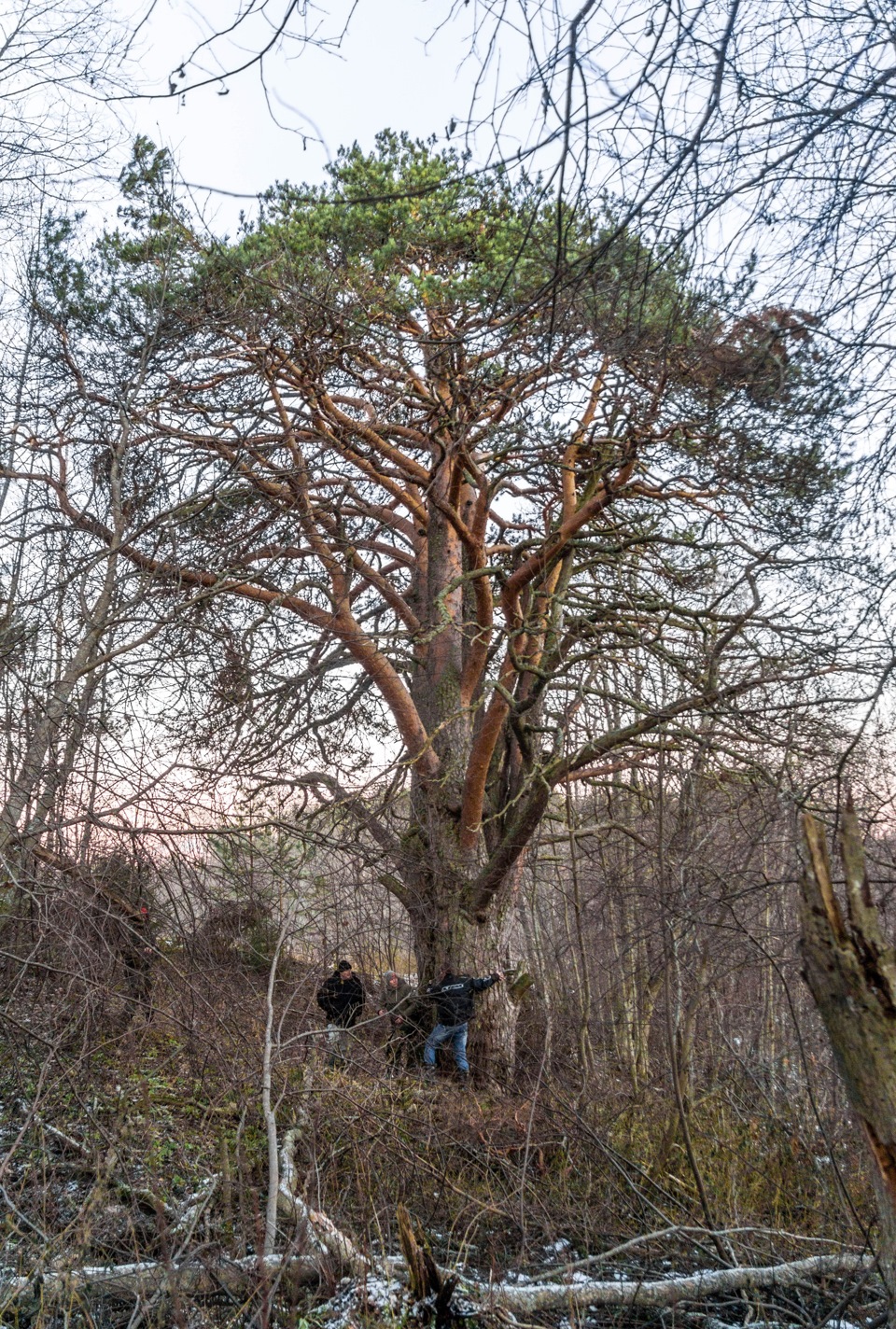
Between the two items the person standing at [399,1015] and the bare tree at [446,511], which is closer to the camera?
the bare tree at [446,511]

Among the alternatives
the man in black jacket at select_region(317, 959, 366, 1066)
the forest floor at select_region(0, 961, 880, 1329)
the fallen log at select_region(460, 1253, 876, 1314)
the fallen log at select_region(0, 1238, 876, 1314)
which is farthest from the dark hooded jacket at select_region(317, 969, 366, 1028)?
the fallen log at select_region(460, 1253, 876, 1314)

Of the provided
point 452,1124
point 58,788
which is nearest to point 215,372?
point 58,788

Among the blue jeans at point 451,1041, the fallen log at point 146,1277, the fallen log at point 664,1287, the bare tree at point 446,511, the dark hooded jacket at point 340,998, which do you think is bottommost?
the fallen log at point 664,1287

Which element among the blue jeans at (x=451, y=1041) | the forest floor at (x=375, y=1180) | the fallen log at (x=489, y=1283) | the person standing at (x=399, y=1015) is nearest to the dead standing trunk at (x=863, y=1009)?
the forest floor at (x=375, y=1180)

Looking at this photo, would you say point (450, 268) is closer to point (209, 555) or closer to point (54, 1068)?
point (209, 555)

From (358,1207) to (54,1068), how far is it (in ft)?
6.95

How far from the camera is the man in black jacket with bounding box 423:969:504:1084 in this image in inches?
369

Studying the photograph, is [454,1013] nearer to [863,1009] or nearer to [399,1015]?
[399,1015]

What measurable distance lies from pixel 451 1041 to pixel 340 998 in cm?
188

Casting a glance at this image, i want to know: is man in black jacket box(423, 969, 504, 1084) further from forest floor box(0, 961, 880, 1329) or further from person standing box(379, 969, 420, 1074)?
forest floor box(0, 961, 880, 1329)

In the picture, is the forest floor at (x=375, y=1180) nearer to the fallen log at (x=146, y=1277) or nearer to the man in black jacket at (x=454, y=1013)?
the fallen log at (x=146, y=1277)

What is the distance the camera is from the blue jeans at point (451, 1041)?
9.34 meters

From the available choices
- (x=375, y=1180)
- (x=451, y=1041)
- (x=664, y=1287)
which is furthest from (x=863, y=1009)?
(x=451, y=1041)

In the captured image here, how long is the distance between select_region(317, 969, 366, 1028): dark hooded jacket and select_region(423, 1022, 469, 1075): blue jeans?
1156 mm
